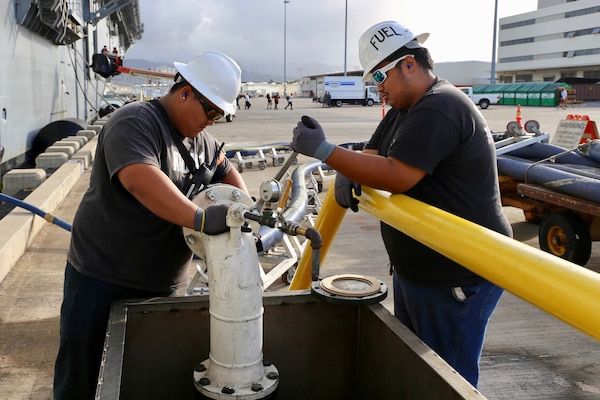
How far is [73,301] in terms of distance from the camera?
8.43 feet

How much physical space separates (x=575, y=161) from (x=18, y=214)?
262 inches

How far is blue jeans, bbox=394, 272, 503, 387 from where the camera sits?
259 centimetres

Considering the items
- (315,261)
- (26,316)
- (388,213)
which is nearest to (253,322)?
(315,261)

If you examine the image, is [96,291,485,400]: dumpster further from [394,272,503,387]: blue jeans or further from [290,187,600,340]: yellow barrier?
[290,187,600,340]: yellow barrier

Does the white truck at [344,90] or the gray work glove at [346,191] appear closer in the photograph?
the gray work glove at [346,191]

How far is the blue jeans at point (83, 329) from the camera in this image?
2.56m

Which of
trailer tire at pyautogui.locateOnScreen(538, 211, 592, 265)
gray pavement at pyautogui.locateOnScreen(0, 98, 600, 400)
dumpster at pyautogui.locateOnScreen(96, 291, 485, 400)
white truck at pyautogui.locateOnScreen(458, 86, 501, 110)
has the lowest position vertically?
gray pavement at pyautogui.locateOnScreen(0, 98, 600, 400)

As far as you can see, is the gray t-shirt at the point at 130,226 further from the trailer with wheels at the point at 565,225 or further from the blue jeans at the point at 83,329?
the trailer with wheels at the point at 565,225

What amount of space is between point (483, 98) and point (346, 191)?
46.7 meters

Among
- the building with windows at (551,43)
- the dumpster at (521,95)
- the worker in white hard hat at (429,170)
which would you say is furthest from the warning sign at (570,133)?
the building with windows at (551,43)

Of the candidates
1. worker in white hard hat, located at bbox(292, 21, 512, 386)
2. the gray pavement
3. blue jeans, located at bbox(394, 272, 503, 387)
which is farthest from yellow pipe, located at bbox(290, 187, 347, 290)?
the gray pavement

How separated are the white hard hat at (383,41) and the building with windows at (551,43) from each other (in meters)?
75.5

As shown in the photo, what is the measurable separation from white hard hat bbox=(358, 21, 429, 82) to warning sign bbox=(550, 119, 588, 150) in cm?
727

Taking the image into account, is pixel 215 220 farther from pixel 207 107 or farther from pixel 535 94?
pixel 535 94
